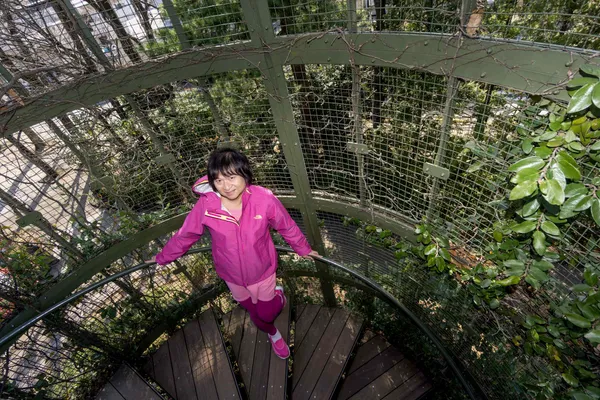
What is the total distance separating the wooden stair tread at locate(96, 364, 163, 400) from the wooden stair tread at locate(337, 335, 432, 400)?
1778 millimetres

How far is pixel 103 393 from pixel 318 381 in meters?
1.99

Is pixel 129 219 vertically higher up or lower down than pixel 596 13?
lower down

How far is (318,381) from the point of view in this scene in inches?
111

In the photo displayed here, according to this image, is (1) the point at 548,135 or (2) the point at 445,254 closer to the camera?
(1) the point at 548,135

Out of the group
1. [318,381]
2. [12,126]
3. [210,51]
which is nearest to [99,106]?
[12,126]

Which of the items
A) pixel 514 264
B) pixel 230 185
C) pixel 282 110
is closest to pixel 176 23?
pixel 282 110

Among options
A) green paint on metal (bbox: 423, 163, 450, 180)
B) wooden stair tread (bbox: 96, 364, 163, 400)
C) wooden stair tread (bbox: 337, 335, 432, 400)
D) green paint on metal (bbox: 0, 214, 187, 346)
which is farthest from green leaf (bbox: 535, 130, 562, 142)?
wooden stair tread (bbox: 96, 364, 163, 400)

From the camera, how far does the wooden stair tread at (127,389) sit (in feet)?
8.85

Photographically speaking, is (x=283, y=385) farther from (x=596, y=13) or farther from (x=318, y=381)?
(x=596, y=13)

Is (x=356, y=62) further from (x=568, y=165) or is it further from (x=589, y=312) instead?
(x=589, y=312)

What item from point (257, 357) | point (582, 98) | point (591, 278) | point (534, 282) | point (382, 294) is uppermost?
point (582, 98)

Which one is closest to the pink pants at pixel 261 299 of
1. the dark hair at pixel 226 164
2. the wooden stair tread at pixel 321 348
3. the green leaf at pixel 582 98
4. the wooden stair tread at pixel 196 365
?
the wooden stair tread at pixel 196 365

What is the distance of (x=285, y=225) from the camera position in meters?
2.19

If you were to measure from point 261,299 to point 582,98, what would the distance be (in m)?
2.20
